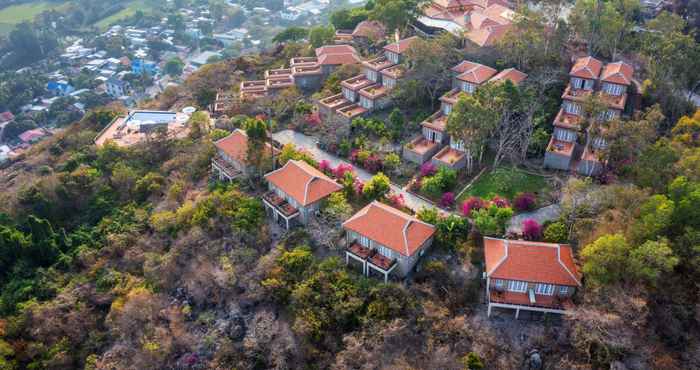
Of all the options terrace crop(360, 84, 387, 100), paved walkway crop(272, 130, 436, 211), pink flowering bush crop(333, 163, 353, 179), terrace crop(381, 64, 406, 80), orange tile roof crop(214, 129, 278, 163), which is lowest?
paved walkway crop(272, 130, 436, 211)

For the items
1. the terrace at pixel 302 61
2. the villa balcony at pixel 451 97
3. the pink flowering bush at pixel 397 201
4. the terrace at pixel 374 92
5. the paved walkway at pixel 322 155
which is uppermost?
the villa balcony at pixel 451 97

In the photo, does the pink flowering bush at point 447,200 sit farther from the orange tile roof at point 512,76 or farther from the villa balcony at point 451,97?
the orange tile roof at point 512,76

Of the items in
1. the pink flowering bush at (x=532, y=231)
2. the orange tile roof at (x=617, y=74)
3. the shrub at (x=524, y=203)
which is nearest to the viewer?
the pink flowering bush at (x=532, y=231)

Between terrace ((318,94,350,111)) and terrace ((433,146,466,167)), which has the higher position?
terrace ((318,94,350,111))

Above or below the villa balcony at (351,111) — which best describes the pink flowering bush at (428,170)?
below

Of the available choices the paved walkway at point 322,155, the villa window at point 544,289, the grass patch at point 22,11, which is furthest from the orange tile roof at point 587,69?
the grass patch at point 22,11

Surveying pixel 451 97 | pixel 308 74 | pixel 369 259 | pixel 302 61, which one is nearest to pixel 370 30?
pixel 302 61

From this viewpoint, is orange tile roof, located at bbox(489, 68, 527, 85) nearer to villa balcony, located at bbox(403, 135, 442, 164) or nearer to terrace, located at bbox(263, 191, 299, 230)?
villa balcony, located at bbox(403, 135, 442, 164)

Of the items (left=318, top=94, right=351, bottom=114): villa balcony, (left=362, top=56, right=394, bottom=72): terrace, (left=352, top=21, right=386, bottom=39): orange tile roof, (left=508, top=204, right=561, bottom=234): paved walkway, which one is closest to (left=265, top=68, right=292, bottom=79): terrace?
(left=352, top=21, right=386, bottom=39): orange tile roof
